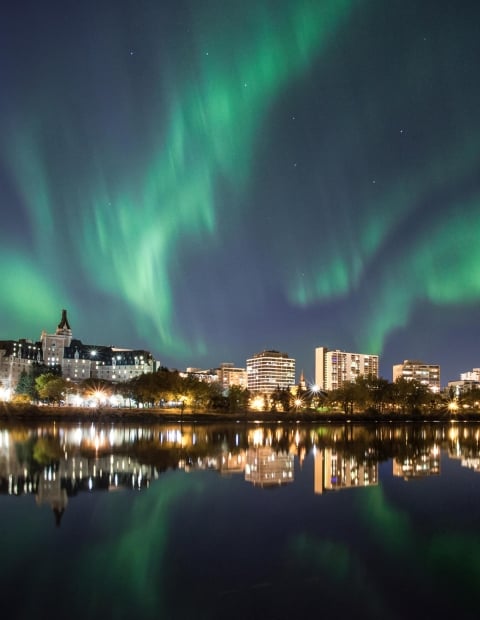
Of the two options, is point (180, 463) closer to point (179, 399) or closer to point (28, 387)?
point (179, 399)

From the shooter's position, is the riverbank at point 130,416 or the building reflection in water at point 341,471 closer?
the building reflection in water at point 341,471

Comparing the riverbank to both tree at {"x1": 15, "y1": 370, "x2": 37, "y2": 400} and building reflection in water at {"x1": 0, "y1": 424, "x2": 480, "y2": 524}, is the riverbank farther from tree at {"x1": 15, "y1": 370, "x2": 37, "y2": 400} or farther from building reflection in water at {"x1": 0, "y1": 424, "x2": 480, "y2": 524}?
building reflection in water at {"x1": 0, "y1": 424, "x2": 480, "y2": 524}

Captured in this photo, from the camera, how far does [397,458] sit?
1479 inches

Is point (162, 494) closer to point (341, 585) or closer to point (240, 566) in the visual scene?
point (240, 566)

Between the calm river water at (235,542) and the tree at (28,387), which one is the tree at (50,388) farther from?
the calm river water at (235,542)

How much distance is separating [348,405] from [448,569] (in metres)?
140

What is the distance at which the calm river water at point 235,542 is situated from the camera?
1111cm

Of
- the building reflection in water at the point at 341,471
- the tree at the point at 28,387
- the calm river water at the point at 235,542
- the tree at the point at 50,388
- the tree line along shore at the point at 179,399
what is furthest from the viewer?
the tree at the point at 28,387

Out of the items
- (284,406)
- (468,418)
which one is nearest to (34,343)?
(284,406)

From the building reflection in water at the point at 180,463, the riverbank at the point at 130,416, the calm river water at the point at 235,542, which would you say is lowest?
the riverbank at the point at 130,416

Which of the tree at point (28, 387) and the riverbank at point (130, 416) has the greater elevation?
the tree at point (28, 387)

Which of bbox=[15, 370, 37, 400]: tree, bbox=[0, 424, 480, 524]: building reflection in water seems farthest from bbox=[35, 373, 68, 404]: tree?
bbox=[0, 424, 480, 524]: building reflection in water

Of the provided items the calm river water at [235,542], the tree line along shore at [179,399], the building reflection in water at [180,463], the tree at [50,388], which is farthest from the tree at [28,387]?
the calm river water at [235,542]

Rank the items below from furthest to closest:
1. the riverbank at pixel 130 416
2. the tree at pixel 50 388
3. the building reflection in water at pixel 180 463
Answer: the tree at pixel 50 388, the riverbank at pixel 130 416, the building reflection in water at pixel 180 463
